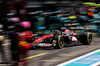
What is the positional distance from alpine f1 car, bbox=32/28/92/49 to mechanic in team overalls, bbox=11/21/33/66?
4986mm

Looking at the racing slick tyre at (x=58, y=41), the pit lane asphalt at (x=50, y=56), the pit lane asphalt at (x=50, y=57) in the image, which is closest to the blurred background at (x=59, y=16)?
the racing slick tyre at (x=58, y=41)

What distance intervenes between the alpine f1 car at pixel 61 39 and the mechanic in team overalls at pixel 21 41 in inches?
196

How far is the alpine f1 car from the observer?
10.6 m

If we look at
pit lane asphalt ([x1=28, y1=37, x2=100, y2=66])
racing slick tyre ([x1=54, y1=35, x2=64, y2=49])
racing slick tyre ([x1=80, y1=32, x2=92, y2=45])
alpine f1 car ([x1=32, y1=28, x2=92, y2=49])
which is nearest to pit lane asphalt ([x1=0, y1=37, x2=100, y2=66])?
pit lane asphalt ([x1=28, y1=37, x2=100, y2=66])

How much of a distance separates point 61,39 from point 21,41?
573cm

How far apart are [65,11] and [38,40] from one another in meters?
11.1

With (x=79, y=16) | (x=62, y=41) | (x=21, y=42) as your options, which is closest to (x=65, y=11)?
(x=79, y=16)

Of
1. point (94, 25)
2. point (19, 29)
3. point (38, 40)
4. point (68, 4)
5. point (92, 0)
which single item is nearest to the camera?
point (19, 29)

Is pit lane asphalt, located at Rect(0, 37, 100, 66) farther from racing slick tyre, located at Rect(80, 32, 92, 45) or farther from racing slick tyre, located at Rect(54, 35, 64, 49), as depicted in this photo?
racing slick tyre, located at Rect(80, 32, 92, 45)

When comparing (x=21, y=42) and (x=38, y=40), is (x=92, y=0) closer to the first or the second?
(x=38, y=40)

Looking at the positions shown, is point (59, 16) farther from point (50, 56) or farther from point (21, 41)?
point (21, 41)

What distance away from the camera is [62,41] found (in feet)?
36.4

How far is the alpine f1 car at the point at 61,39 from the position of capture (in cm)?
1064

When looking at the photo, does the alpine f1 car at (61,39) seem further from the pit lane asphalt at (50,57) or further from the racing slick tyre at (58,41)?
the pit lane asphalt at (50,57)
